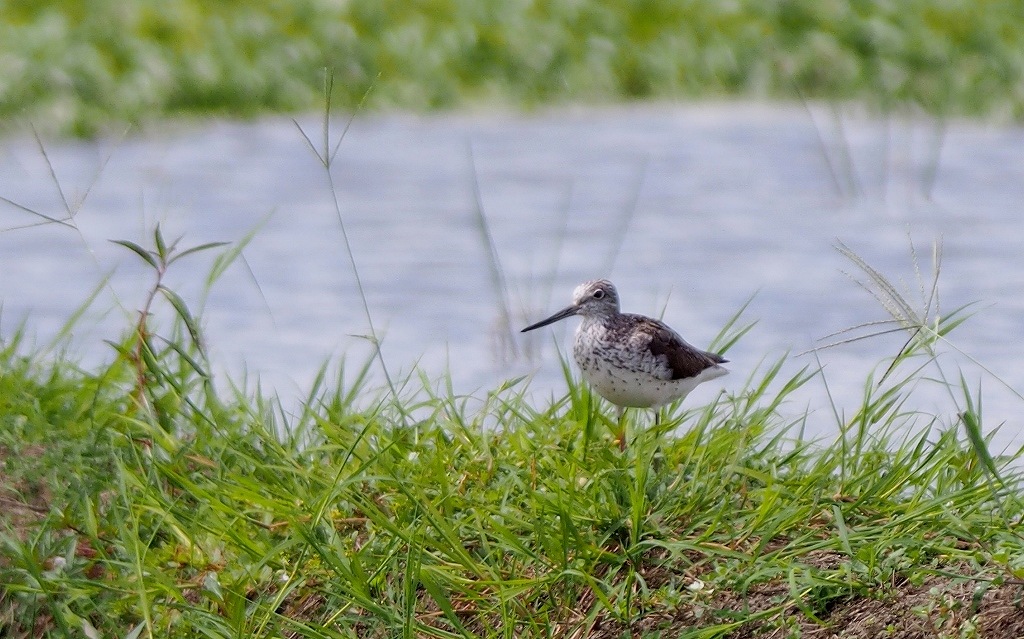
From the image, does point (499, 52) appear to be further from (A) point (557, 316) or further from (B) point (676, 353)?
(B) point (676, 353)

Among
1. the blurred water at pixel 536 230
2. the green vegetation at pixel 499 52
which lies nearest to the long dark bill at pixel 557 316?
the blurred water at pixel 536 230

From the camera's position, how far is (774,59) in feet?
43.8

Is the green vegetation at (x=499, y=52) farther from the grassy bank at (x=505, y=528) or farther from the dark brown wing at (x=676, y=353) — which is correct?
the grassy bank at (x=505, y=528)

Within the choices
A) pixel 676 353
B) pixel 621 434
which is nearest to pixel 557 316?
pixel 676 353

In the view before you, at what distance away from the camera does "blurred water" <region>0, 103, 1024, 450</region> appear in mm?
7074

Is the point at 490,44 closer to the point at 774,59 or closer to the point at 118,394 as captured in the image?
the point at 774,59

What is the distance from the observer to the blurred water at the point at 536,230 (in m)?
7.07

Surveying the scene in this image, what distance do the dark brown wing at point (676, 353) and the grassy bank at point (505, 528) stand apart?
0.61 feet

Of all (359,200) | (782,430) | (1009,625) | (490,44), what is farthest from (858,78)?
(1009,625)

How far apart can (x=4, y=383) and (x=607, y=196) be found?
6.10 m

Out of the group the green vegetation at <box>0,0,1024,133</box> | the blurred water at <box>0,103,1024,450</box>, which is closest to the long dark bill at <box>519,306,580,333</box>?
the blurred water at <box>0,103,1024,450</box>

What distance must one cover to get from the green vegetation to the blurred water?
0.31 m

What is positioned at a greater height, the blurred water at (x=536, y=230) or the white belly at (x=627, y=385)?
the blurred water at (x=536, y=230)

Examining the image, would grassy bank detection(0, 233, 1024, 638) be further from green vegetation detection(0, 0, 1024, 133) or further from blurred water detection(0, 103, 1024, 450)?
green vegetation detection(0, 0, 1024, 133)
